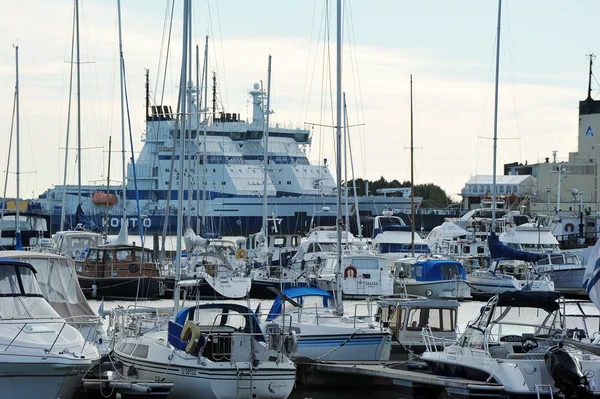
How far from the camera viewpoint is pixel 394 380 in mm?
20672

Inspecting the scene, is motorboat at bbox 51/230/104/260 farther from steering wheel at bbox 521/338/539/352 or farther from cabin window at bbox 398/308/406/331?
steering wheel at bbox 521/338/539/352

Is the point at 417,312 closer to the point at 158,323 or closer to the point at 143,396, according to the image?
the point at 158,323

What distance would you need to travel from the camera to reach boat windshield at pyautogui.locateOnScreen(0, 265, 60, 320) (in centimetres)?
1817

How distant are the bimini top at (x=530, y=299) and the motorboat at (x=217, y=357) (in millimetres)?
3641

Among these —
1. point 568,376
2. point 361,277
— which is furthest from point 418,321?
point 361,277

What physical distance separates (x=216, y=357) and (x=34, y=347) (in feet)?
10.5

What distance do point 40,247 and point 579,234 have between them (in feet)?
97.3

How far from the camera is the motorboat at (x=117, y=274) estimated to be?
41.7m

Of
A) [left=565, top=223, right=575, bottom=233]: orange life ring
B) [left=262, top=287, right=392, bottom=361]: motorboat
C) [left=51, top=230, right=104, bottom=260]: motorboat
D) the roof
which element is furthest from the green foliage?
[left=262, top=287, right=392, bottom=361]: motorboat

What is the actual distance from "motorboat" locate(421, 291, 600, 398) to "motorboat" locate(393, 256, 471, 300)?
66.9 feet

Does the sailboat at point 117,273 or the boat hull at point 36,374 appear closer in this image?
the boat hull at point 36,374

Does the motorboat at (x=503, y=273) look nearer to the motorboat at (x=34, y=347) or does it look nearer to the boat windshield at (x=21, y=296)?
the boat windshield at (x=21, y=296)

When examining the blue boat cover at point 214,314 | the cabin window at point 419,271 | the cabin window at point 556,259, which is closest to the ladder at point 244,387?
the blue boat cover at point 214,314

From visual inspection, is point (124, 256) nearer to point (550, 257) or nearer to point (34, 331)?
point (550, 257)
